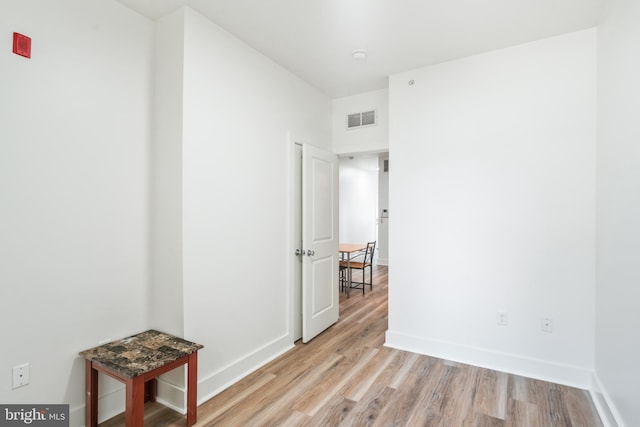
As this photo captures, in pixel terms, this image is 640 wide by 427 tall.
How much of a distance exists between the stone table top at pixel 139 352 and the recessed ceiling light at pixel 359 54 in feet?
9.05

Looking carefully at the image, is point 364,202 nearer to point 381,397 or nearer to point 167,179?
point 381,397

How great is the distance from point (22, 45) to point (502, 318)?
3968mm

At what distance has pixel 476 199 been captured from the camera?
117 inches

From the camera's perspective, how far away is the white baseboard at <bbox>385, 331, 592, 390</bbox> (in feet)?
8.47

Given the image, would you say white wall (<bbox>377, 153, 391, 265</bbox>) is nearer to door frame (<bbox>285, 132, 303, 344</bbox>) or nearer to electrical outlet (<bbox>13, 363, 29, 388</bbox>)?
door frame (<bbox>285, 132, 303, 344</bbox>)

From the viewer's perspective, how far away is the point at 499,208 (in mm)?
2881

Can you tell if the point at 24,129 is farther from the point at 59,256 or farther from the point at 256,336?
the point at 256,336

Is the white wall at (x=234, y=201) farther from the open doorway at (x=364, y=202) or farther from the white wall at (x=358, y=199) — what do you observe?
the white wall at (x=358, y=199)

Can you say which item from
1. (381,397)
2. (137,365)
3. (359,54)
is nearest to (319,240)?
(381,397)

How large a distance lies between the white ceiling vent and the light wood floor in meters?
2.60

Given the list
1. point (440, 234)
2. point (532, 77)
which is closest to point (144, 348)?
point (440, 234)

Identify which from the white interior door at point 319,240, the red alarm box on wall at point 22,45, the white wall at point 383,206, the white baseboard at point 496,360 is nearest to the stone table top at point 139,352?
the white interior door at point 319,240

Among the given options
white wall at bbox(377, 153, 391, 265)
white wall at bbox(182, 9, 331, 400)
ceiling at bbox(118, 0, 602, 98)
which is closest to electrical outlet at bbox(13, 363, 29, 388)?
white wall at bbox(182, 9, 331, 400)

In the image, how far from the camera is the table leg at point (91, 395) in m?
1.97
